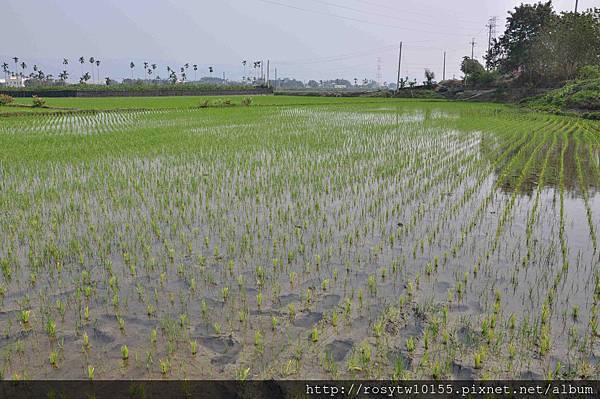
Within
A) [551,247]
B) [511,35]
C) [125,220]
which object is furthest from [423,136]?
[511,35]

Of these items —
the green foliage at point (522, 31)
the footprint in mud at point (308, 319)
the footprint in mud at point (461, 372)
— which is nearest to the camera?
the footprint in mud at point (461, 372)

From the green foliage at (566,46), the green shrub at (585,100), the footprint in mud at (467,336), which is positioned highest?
the green foliage at (566,46)

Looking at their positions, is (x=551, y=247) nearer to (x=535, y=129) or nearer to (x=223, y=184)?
(x=223, y=184)

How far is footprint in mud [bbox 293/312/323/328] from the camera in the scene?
3262 mm

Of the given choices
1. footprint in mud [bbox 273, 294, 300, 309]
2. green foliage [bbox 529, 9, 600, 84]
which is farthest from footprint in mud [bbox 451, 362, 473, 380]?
green foliage [bbox 529, 9, 600, 84]

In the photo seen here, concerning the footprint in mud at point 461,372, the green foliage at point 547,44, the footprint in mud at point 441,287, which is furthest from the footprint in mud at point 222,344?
the green foliage at point 547,44

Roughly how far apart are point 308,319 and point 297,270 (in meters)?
0.94

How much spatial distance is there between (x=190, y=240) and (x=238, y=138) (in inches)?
346

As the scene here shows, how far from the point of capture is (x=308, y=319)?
334 centimetres

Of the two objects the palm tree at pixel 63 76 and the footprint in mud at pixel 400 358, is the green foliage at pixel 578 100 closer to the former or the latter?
the footprint in mud at pixel 400 358

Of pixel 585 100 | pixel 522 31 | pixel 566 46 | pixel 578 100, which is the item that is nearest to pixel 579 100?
pixel 578 100

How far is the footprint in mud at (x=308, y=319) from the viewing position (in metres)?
3.26

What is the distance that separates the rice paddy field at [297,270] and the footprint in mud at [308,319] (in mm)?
18

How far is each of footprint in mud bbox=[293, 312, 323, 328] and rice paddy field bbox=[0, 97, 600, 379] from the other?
2 centimetres
